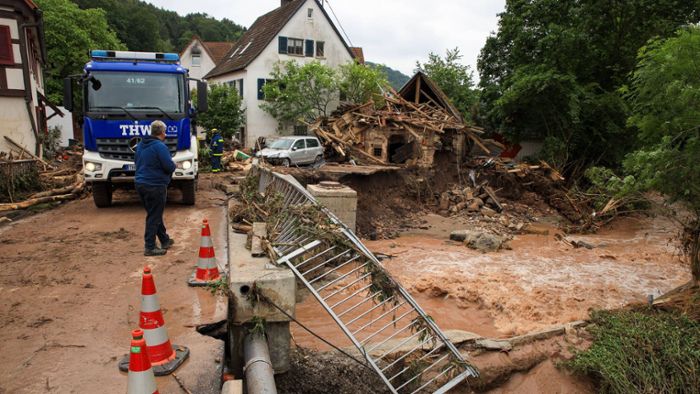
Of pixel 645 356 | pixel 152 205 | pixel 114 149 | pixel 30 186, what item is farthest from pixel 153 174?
pixel 30 186

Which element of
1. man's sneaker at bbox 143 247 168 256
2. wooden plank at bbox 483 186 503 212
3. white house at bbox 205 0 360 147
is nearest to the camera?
man's sneaker at bbox 143 247 168 256

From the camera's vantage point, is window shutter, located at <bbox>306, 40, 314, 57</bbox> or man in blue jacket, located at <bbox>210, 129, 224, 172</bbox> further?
window shutter, located at <bbox>306, 40, 314, 57</bbox>

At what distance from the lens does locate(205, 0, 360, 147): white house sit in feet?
93.7

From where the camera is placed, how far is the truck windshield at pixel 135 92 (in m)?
8.80

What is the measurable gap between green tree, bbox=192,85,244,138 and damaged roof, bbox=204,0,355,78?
2490 mm

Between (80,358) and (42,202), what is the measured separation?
843 cm

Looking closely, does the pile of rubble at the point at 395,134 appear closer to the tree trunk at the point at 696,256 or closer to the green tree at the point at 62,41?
the tree trunk at the point at 696,256

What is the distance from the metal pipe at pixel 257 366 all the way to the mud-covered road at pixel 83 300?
41cm

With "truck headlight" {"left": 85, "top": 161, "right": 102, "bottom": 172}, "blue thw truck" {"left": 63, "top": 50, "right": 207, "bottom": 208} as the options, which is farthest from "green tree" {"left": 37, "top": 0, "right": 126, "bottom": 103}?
"truck headlight" {"left": 85, "top": 161, "right": 102, "bottom": 172}

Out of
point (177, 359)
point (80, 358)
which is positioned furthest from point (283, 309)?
point (80, 358)

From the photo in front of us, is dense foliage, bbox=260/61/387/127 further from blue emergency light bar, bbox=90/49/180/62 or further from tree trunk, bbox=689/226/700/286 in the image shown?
tree trunk, bbox=689/226/700/286

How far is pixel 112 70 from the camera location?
8859 mm

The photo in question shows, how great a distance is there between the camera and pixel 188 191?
10.0 m

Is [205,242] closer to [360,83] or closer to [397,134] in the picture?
[397,134]
